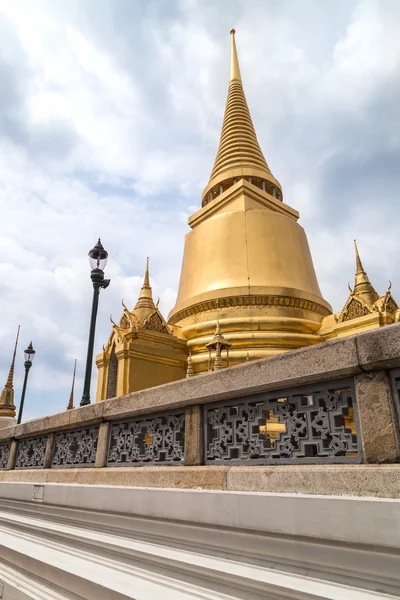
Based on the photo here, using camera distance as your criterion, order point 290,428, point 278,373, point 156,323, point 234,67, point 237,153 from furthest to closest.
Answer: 1. point 234,67
2. point 237,153
3. point 156,323
4. point 278,373
5. point 290,428

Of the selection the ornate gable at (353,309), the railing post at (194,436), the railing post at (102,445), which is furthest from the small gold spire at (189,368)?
the railing post at (194,436)

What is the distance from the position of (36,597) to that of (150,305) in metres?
12.0

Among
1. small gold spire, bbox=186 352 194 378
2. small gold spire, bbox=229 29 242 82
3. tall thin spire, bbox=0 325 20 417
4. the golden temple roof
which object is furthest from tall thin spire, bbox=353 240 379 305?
tall thin spire, bbox=0 325 20 417

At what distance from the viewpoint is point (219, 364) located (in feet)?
37.2

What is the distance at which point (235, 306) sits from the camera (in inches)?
539

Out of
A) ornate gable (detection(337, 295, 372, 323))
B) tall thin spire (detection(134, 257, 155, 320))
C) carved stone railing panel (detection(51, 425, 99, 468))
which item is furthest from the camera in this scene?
tall thin spire (detection(134, 257, 155, 320))

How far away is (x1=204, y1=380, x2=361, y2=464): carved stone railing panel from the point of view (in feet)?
8.73

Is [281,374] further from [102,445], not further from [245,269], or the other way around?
[245,269]

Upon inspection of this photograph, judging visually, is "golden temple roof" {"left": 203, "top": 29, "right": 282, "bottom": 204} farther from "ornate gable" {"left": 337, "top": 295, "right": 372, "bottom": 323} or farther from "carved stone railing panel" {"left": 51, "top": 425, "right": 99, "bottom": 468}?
"carved stone railing panel" {"left": 51, "top": 425, "right": 99, "bottom": 468}

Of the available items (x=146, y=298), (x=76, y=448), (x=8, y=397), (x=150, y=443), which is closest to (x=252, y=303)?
(x=146, y=298)

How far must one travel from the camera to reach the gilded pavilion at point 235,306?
1259 cm

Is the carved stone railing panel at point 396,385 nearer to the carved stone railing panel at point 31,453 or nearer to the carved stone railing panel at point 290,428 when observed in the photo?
the carved stone railing panel at point 290,428

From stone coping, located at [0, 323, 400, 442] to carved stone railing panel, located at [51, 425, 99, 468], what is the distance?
482 mm

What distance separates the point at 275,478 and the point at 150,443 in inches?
71.6
